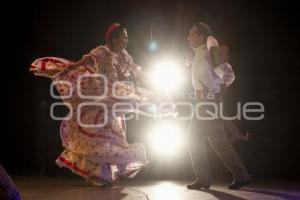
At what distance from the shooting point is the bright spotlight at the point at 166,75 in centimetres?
732

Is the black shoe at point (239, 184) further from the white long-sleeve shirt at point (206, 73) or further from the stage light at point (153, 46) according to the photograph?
the stage light at point (153, 46)

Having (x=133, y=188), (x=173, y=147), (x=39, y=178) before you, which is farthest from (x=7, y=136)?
(x=133, y=188)

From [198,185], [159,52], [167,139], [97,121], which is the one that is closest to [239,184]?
[198,185]

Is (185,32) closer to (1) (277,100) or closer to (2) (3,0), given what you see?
(1) (277,100)

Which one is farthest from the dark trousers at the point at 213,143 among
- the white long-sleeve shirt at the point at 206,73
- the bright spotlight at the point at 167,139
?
the bright spotlight at the point at 167,139

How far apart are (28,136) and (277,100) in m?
4.12

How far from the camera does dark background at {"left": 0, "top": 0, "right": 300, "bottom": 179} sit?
8.24m

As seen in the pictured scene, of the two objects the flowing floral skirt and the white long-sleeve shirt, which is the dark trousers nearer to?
the white long-sleeve shirt

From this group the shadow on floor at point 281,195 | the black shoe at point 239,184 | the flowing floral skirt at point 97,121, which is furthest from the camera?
the flowing floral skirt at point 97,121

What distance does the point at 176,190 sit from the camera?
21.2 ft

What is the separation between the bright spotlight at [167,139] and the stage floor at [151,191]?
37.4 inches

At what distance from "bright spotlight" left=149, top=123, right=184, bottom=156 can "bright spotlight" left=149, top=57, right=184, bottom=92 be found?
0.69 metres

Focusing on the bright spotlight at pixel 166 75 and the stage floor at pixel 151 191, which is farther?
the bright spotlight at pixel 166 75

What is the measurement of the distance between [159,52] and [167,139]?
1.39 m
